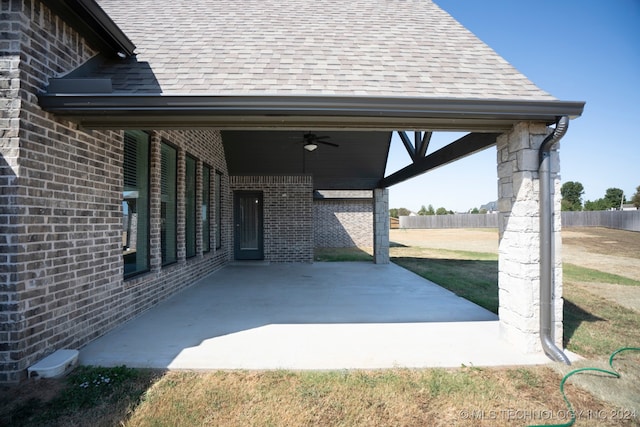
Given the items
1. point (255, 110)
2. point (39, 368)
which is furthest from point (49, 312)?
point (255, 110)

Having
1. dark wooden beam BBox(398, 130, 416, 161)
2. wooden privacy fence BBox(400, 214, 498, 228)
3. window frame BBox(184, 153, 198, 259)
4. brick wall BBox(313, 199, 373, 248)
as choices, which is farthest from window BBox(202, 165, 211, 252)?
wooden privacy fence BBox(400, 214, 498, 228)

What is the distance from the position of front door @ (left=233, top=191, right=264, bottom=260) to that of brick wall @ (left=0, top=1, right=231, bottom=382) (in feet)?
21.3

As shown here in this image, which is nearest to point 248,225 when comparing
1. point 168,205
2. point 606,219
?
point 168,205

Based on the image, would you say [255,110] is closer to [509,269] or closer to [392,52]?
[392,52]

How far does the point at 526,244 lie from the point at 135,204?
17.9ft

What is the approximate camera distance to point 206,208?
854 cm

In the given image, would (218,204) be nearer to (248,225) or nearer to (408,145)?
(248,225)

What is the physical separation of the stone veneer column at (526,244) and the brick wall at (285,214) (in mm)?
7730

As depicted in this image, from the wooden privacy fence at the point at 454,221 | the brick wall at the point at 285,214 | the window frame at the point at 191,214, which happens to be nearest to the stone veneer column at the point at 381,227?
the brick wall at the point at 285,214

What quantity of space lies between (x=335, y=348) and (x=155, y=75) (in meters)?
4.13

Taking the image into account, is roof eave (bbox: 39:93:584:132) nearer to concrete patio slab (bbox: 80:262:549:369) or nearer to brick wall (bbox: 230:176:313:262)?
concrete patio slab (bbox: 80:262:549:369)

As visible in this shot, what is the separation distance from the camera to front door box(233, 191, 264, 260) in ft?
36.5

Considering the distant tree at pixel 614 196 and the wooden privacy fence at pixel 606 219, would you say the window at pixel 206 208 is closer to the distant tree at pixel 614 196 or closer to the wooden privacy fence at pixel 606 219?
the wooden privacy fence at pixel 606 219

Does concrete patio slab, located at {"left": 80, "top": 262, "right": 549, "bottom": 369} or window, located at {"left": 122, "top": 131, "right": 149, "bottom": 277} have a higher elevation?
window, located at {"left": 122, "top": 131, "right": 149, "bottom": 277}
